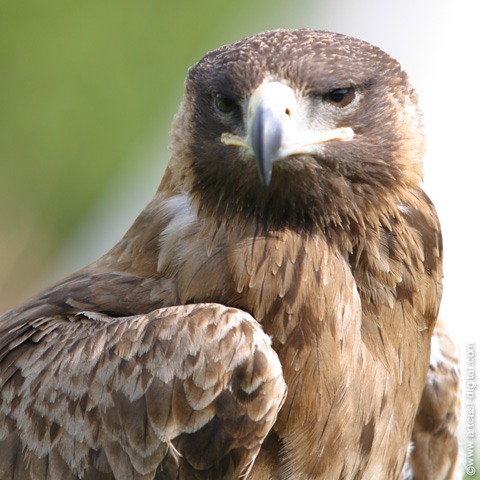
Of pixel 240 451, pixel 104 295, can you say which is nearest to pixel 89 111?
pixel 104 295

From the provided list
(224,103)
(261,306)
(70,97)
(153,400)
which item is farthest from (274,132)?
(70,97)

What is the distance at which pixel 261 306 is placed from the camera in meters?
3.45

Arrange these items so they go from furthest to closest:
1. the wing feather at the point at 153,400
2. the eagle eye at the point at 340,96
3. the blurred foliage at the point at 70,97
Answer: the blurred foliage at the point at 70,97 < the eagle eye at the point at 340,96 < the wing feather at the point at 153,400

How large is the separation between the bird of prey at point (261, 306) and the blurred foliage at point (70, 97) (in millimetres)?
8231

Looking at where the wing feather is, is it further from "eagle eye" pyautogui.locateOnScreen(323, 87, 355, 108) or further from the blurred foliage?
the blurred foliage

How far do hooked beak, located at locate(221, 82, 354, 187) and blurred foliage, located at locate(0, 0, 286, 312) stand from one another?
873 centimetres

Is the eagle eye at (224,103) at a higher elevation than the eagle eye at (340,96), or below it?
higher

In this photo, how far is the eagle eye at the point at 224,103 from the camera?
134 inches

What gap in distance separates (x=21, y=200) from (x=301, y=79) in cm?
963

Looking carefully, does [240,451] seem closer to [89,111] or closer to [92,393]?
[92,393]

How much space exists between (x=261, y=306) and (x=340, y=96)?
0.94 meters

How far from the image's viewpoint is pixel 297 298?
3.46 meters

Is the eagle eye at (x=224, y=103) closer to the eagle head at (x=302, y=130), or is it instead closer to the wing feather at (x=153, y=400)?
the eagle head at (x=302, y=130)

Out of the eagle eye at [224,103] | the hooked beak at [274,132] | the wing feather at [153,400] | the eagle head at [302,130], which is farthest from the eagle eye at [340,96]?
the wing feather at [153,400]
